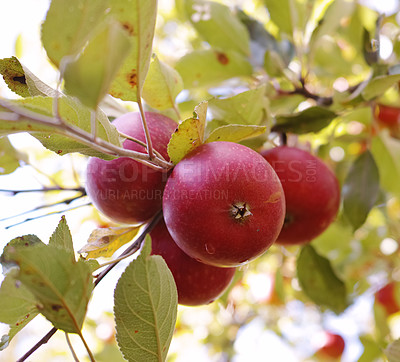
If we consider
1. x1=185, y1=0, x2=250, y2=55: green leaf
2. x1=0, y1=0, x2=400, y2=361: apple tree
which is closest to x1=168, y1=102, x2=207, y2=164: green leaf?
x1=0, y1=0, x2=400, y2=361: apple tree

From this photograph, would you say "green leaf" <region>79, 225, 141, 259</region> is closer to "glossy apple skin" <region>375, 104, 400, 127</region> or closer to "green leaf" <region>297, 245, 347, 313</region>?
"green leaf" <region>297, 245, 347, 313</region>

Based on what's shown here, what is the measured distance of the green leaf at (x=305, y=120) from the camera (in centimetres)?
104

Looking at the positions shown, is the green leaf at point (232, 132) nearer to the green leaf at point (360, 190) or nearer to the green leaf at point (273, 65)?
the green leaf at point (273, 65)

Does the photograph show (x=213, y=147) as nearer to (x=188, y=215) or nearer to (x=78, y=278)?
(x=188, y=215)

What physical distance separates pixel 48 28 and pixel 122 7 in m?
0.11

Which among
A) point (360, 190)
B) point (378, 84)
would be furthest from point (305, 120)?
point (360, 190)

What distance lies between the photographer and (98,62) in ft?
1.52

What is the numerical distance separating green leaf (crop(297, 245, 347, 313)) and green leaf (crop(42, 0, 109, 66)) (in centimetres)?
94

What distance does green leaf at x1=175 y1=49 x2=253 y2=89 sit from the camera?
137 cm

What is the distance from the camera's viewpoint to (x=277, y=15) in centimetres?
133

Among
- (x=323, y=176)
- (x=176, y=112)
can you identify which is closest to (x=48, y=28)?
(x=176, y=112)

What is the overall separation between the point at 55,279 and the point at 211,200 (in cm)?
27

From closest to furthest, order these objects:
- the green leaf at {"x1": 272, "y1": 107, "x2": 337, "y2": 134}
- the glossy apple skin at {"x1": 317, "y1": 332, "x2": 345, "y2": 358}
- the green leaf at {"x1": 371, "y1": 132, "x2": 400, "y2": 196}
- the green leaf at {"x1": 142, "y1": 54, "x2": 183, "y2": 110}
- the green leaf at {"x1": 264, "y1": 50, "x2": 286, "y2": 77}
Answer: the green leaf at {"x1": 142, "y1": 54, "x2": 183, "y2": 110}, the green leaf at {"x1": 272, "y1": 107, "x2": 337, "y2": 134}, the green leaf at {"x1": 264, "y1": 50, "x2": 286, "y2": 77}, the green leaf at {"x1": 371, "y1": 132, "x2": 400, "y2": 196}, the glossy apple skin at {"x1": 317, "y1": 332, "x2": 345, "y2": 358}

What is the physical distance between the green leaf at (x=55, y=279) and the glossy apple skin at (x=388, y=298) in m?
1.67
